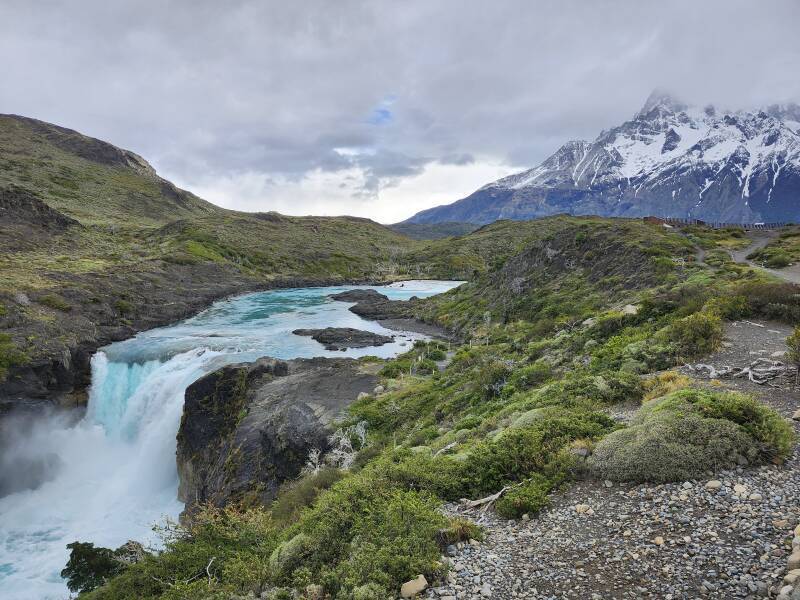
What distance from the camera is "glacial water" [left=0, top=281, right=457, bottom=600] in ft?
74.1

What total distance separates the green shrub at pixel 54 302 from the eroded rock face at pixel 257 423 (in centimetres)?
2622

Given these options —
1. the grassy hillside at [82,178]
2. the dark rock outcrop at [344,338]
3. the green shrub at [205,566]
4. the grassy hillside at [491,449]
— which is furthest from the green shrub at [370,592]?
the grassy hillside at [82,178]

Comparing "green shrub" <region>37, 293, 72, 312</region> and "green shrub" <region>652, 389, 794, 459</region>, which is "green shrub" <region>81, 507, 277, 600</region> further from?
"green shrub" <region>37, 293, 72, 312</region>

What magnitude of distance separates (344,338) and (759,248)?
39.5 meters

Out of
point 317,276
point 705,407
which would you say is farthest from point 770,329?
point 317,276

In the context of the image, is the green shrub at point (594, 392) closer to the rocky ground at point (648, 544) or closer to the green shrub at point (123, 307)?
the rocky ground at point (648, 544)

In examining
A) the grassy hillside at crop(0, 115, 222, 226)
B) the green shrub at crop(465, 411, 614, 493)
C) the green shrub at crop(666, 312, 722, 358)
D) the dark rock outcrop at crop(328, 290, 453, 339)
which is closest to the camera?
the green shrub at crop(465, 411, 614, 493)

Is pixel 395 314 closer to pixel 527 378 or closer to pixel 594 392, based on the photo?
pixel 527 378

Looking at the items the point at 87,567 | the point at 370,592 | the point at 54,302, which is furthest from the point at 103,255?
the point at 370,592

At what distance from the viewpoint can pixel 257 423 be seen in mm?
24031

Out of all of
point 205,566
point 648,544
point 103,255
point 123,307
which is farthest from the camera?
point 103,255

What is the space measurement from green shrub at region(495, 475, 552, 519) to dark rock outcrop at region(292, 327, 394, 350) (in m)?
38.5

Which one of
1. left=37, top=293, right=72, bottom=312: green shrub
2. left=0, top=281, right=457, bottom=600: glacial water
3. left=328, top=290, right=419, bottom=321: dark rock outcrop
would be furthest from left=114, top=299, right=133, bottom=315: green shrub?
left=328, top=290, right=419, bottom=321: dark rock outcrop

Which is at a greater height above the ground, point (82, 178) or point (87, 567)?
point (82, 178)
